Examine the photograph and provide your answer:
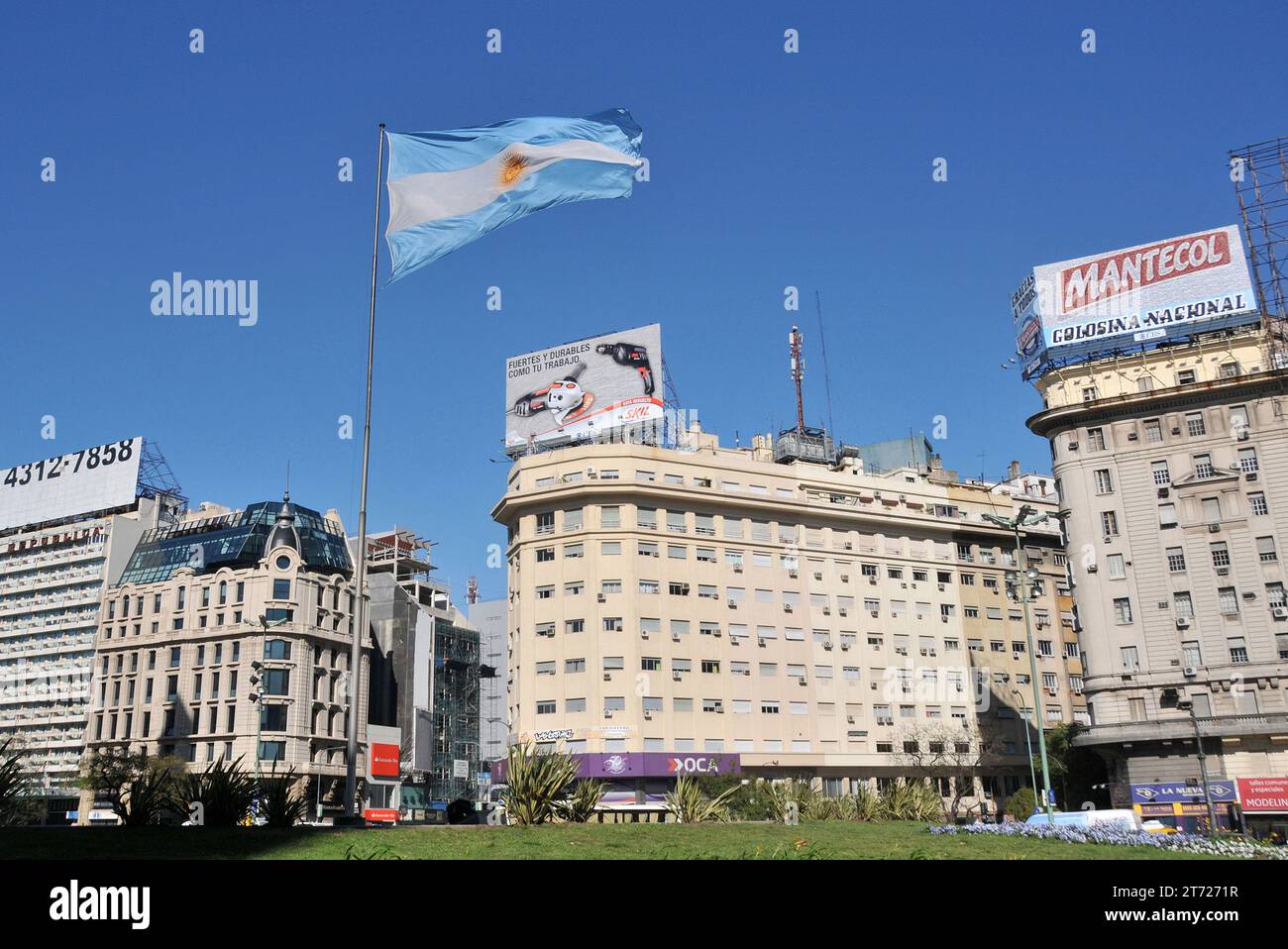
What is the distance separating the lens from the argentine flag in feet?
85.2

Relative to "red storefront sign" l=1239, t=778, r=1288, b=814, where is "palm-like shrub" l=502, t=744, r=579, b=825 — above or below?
above

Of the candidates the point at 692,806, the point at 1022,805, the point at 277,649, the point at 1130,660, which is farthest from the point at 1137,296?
the point at 277,649

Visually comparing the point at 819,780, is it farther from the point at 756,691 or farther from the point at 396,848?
the point at 396,848

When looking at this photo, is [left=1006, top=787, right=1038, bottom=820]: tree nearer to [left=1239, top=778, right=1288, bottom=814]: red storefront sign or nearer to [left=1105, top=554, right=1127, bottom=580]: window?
[left=1239, top=778, right=1288, bottom=814]: red storefront sign

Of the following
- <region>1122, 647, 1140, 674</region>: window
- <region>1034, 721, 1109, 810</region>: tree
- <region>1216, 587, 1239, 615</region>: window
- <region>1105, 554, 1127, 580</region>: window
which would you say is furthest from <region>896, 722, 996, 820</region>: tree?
<region>1216, 587, 1239, 615</region>: window

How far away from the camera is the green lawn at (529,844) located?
14.2 meters

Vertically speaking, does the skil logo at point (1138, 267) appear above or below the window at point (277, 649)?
above

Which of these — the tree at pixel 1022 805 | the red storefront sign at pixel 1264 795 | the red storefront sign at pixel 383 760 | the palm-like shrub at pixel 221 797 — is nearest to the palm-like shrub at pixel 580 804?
the palm-like shrub at pixel 221 797

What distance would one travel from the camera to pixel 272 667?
3664 inches

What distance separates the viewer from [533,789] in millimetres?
19641

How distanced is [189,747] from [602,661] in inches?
1704

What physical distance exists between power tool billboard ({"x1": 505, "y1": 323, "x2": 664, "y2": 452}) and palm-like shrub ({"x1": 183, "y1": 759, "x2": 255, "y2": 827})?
186 ft

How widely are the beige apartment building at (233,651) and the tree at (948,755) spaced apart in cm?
4592

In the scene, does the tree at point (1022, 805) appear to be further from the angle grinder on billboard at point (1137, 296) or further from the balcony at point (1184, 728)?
the angle grinder on billboard at point (1137, 296)
